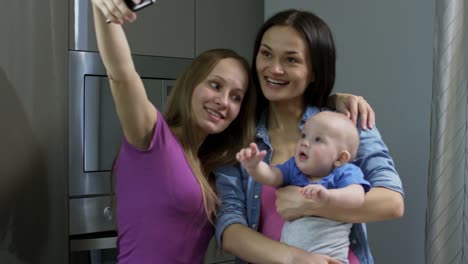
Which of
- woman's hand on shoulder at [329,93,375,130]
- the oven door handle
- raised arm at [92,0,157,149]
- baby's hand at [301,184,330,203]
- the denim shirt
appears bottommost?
the oven door handle

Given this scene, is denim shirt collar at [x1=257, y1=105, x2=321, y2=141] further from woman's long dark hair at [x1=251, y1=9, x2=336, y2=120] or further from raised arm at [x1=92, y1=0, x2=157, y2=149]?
raised arm at [x1=92, y1=0, x2=157, y2=149]

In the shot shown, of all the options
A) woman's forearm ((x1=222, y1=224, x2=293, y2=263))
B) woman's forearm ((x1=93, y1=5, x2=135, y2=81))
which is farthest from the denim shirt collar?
woman's forearm ((x1=93, y1=5, x2=135, y2=81))

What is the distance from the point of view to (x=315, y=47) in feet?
4.62

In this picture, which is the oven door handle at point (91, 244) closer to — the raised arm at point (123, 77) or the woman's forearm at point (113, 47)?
the raised arm at point (123, 77)

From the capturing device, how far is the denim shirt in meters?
1.34

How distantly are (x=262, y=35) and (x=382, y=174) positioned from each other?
1.57 feet

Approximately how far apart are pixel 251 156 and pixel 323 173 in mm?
196

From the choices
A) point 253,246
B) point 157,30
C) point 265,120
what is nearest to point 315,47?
point 265,120

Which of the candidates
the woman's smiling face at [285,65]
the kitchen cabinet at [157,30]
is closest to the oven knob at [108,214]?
the kitchen cabinet at [157,30]

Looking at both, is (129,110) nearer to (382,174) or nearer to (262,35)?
(262,35)

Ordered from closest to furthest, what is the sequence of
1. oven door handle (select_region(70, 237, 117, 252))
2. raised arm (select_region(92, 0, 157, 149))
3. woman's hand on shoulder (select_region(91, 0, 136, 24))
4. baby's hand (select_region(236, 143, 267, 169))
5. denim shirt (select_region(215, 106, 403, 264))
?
woman's hand on shoulder (select_region(91, 0, 136, 24)), raised arm (select_region(92, 0, 157, 149)), baby's hand (select_region(236, 143, 267, 169)), denim shirt (select_region(215, 106, 403, 264)), oven door handle (select_region(70, 237, 117, 252))

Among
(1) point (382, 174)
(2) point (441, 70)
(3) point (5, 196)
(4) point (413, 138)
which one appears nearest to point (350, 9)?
(4) point (413, 138)

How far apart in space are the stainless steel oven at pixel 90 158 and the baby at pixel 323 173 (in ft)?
2.70

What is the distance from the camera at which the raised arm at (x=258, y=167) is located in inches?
45.9
